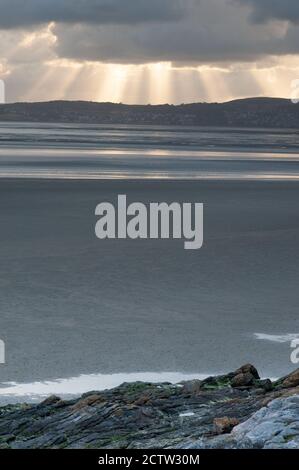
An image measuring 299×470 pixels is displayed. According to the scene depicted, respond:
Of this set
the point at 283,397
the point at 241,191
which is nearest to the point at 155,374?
the point at 283,397

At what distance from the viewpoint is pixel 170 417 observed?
291 inches

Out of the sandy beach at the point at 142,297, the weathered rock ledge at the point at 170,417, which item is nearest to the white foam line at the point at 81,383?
the sandy beach at the point at 142,297

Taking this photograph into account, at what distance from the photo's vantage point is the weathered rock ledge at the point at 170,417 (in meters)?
6.24

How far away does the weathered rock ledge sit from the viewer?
6242 millimetres

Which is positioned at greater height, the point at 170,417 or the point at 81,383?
the point at 81,383

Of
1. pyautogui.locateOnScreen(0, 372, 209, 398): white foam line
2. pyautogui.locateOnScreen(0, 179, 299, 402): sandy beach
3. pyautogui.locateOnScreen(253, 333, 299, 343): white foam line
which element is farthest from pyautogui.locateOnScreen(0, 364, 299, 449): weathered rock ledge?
pyautogui.locateOnScreen(253, 333, 299, 343): white foam line

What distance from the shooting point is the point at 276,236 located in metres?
21.3

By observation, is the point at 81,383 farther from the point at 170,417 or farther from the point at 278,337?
the point at 278,337

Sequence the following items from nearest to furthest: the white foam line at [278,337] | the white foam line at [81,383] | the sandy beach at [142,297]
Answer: the white foam line at [81,383], the sandy beach at [142,297], the white foam line at [278,337]

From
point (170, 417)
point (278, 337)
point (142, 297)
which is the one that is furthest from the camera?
point (142, 297)

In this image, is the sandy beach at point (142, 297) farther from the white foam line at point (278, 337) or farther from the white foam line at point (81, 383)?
A: the white foam line at point (81, 383)

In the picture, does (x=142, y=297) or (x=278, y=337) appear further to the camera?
(x=142, y=297)

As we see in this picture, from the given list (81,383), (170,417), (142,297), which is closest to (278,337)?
(142,297)

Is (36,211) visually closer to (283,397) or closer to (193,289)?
(193,289)
